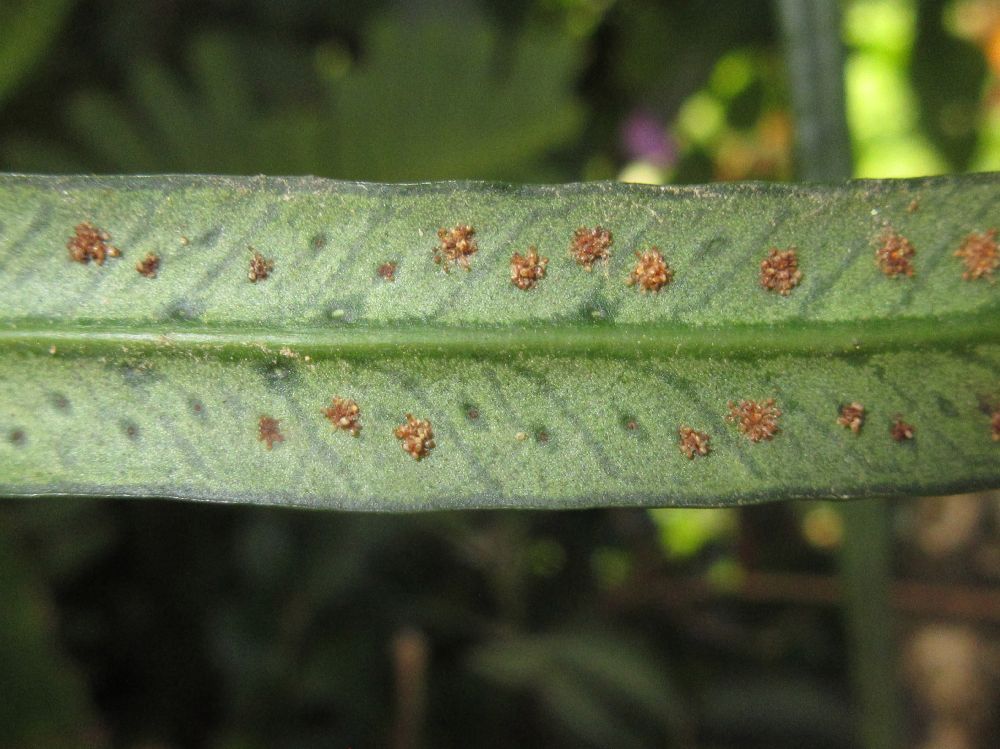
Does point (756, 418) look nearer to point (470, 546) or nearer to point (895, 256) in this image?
point (895, 256)

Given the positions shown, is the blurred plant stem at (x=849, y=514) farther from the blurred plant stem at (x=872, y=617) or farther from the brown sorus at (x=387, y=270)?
the brown sorus at (x=387, y=270)

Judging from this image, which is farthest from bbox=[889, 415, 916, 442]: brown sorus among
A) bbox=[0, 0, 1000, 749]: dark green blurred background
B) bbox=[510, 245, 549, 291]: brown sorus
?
bbox=[0, 0, 1000, 749]: dark green blurred background

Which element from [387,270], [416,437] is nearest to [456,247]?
[387,270]

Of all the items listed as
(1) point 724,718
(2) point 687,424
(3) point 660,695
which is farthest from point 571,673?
(2) point 687,424

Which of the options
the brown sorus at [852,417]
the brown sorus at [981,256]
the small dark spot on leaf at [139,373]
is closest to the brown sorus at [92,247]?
the small dark spot on leaf at [139,373]

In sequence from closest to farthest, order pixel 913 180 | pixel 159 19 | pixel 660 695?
pixel 913 180
pixel 660 695
pixel 159 19

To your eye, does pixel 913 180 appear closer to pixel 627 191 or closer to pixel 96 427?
pixel 627 191

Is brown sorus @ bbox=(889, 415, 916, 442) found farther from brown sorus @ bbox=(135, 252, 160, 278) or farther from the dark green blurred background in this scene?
the dark green blurred background
